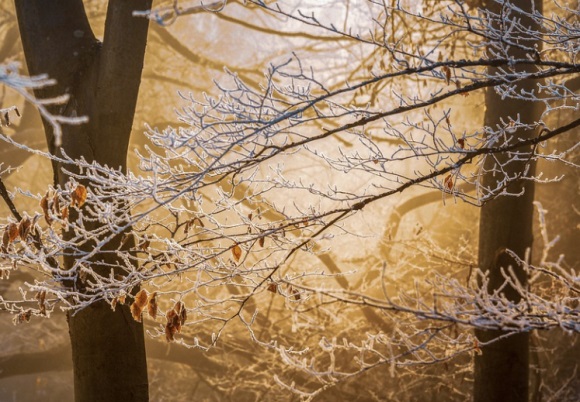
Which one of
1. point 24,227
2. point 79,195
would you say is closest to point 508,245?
point 79,195

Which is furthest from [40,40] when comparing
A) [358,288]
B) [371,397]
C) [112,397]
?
[371,397]

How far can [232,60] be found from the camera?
10352 mm

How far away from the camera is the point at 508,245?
4.56 metres

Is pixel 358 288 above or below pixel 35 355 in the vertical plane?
above

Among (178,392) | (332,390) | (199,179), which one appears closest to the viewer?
(199,179)

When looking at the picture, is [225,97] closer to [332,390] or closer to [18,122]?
[332,390]

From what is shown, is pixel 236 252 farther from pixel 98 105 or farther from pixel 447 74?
pixel 447 74

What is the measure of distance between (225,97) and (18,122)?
8.21m

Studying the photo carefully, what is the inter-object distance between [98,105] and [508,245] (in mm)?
2996

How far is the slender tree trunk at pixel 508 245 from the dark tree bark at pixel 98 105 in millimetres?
2548

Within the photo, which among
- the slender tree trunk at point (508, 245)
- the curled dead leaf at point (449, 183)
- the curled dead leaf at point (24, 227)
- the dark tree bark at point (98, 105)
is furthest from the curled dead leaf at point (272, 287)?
the slender tree trunk at point (508, 245)

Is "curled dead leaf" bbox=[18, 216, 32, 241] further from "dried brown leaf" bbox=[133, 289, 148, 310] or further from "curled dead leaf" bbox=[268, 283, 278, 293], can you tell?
"curled dead leaf" bbox=[268, 283, 278, 293]

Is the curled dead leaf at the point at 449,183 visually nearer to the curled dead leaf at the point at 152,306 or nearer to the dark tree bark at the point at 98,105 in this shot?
the curled dead leaf at the point at 152,306

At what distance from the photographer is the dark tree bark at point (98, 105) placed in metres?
3.21
